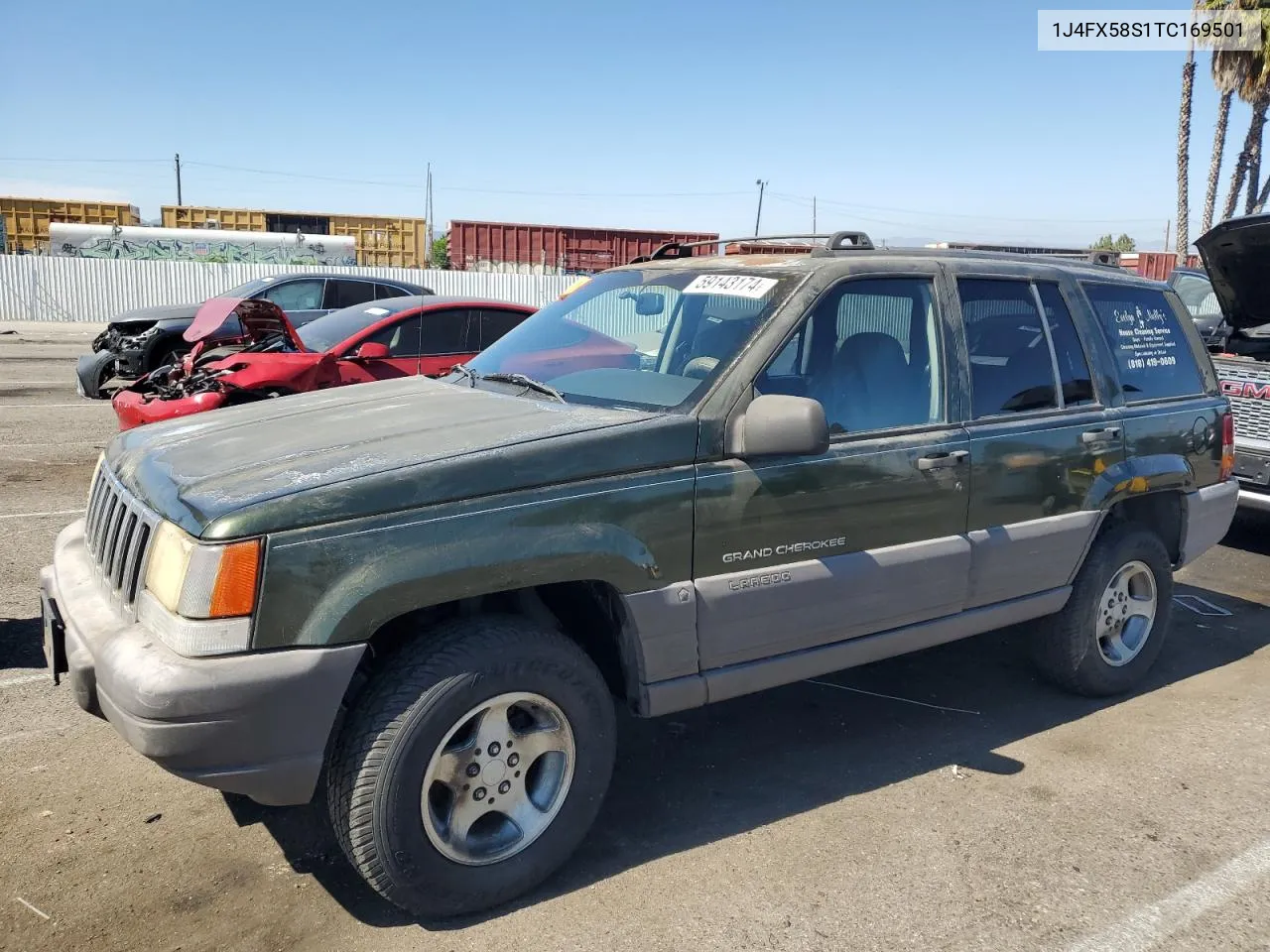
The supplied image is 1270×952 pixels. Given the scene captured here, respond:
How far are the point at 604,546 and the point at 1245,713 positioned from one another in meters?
3.38

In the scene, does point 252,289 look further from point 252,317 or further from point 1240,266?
point 1240,266

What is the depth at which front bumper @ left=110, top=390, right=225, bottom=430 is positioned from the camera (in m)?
7.57

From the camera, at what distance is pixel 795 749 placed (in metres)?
4.07

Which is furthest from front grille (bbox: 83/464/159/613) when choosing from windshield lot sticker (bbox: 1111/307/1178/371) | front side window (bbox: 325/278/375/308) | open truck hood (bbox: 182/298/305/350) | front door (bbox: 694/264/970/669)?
front side window (bbox: 325/278/375/308)

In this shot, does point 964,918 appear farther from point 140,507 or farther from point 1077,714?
point 140,507

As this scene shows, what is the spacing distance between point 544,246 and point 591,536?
3277 centimetres

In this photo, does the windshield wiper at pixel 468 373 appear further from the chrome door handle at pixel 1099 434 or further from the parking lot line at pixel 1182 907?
the parking lot line at pixel 1182 907

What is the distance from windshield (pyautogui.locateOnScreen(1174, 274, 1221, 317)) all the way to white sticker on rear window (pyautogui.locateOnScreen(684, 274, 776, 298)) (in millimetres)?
8855

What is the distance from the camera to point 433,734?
2.74m

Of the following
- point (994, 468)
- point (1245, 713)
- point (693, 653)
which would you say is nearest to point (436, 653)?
point (693, 653)

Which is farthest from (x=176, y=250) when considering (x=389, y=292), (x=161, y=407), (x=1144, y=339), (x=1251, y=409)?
(x=1144, y=339)

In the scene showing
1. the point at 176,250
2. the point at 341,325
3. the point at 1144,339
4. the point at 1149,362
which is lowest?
the point at 1149,362

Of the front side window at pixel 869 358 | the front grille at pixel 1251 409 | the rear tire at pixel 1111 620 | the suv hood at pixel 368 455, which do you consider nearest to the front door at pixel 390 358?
the suv hood at pixel 368 455

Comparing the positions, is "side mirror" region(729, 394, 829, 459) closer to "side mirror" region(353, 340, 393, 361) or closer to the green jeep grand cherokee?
the green jeep grand cherokee
